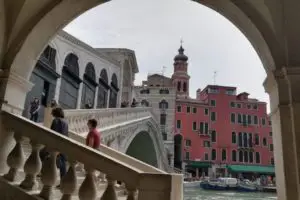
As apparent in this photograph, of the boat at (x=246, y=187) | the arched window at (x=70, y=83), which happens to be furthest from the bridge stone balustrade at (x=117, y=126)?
the boat at (x=246, y=187)

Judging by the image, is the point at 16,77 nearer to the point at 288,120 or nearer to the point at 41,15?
the point at 41,15

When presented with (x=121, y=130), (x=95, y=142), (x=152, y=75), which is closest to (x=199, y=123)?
(x=152, y=75)

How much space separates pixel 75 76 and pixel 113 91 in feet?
22.2

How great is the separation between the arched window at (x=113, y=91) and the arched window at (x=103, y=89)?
109 cm

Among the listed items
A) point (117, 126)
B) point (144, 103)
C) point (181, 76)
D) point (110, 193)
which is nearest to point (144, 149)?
point (144, 103)

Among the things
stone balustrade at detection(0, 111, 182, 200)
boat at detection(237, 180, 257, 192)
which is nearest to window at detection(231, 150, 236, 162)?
boat at detection(237, 180, 257, 192)

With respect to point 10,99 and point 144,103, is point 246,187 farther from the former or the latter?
point 10,99

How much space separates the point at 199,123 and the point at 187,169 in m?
5.93

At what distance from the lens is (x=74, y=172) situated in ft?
7.73

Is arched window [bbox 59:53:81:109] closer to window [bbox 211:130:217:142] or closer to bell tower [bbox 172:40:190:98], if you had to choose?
window [bbox 211:130:217:142]

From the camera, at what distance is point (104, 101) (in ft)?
67.5

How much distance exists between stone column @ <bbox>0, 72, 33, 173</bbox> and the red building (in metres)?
35.8

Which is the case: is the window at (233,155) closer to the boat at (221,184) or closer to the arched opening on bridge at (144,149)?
the boat at (221,184)

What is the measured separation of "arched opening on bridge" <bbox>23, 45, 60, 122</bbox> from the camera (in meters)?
12.1
